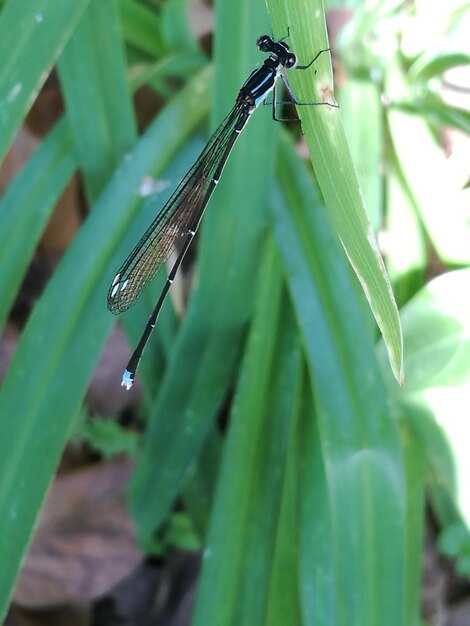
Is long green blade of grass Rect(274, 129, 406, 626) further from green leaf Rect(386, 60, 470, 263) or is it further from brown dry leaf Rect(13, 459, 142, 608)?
brown dry leaf Rect(13, 459, 142, 608)

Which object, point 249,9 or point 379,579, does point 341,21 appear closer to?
point 249,9

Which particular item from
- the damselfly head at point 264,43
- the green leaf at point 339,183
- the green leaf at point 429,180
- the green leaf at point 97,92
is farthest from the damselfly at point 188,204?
the green leaf at point 339,183

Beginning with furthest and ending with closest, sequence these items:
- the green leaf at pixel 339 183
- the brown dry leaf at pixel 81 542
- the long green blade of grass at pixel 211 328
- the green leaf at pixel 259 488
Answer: the brown dry leaf at pixel 81 542
the long green blade of grass at pixel 211 328
the green leaf at pixel 259 488
the green leaf at pixel 339 183

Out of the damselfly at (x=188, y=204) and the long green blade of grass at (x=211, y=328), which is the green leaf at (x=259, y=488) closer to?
the long green blade of grass at (x=211, y=328)

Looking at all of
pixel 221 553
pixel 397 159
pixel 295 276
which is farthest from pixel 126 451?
pixel 397 159

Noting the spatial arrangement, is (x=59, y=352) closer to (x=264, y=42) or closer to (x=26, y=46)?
(x=26, y=46)

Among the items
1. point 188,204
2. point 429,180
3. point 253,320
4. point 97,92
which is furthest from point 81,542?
point 429,180

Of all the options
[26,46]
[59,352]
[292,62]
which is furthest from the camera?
[59,352]
